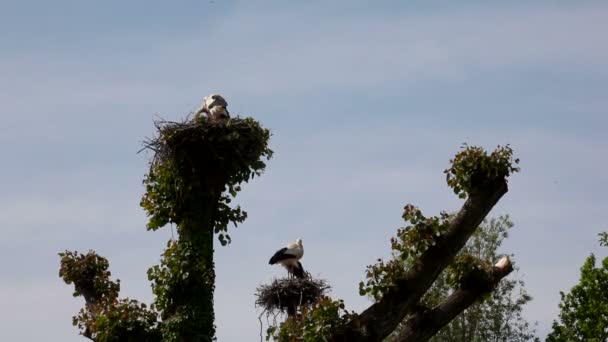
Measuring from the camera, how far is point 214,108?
701 inches

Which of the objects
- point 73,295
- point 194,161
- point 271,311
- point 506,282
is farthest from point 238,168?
point 506,282

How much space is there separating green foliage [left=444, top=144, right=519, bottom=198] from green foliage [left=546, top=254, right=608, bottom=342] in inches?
737

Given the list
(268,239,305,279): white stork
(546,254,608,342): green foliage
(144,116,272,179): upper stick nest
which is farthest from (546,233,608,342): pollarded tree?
(144,116,272,179): upper stick nest

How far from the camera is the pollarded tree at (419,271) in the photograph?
14734 millimetres

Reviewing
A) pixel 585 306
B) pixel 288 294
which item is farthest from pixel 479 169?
pixel 585 306

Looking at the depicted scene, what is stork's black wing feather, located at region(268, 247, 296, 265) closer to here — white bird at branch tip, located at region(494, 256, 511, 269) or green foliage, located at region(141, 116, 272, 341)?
green foliage, located at region(141, 116, 272, 341)

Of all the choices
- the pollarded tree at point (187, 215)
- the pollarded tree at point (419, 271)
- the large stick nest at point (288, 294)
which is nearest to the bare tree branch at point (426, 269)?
the pollarded tree at point (419, 271)

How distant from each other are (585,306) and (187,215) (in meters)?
19.0

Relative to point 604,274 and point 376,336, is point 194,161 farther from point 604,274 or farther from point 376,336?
point 604,274

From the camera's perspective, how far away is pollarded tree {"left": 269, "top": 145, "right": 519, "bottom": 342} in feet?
48.3

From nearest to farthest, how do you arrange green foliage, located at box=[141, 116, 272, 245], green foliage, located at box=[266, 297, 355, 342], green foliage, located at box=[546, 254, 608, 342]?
green foliage, located at box=[266, 297, 355, 342] → green foliage, located at box=[141, 116, 272, 245] → green foliage, located at box=[546, 254, 608, 342]

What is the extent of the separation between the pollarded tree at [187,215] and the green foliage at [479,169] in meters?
3.28

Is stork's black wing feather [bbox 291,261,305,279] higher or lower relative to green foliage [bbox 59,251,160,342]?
higher

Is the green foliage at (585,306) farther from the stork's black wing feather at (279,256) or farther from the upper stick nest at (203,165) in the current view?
the upper stick nest at (203,165)
